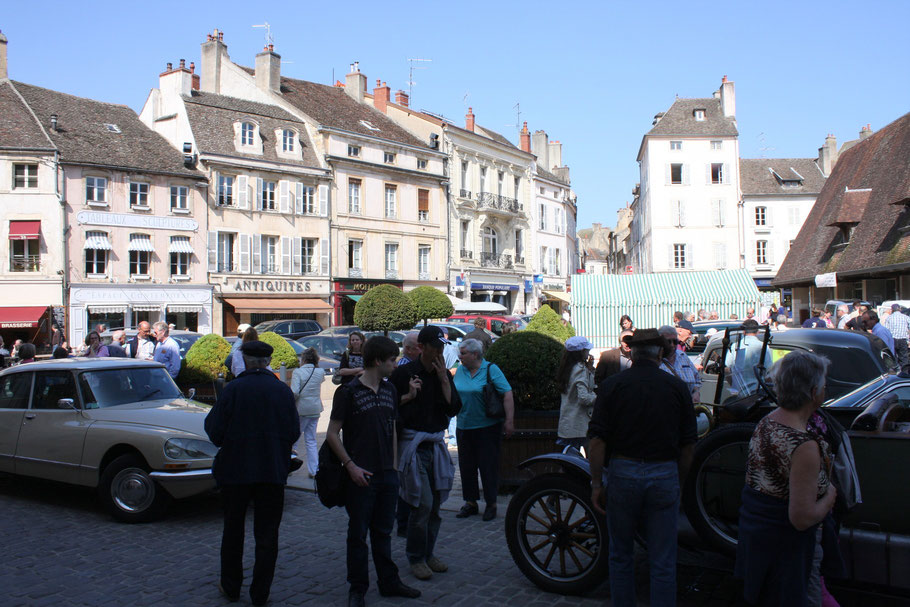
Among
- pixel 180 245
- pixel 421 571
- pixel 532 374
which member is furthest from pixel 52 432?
pixel 180 245

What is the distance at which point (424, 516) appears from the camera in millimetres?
5172

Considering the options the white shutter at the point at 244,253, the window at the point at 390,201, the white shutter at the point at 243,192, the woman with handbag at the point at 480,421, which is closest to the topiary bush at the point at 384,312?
the white shutter at the point at 244,253

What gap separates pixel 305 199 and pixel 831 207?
23.2 meters

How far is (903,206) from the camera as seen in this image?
21031 mm

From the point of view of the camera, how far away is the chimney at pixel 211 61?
3834cm

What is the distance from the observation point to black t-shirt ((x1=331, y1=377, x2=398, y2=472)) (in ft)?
15.6

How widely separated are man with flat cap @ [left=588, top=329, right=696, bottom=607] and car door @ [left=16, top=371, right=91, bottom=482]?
5522 millimetres

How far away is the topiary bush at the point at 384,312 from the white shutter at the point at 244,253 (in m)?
9.34

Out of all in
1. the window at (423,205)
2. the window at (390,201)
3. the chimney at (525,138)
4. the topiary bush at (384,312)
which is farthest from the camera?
the chimney at (525,138)

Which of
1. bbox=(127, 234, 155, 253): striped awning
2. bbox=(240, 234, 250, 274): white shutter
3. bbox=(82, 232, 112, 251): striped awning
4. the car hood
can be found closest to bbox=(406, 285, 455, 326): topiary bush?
bbox=(240, 234, 250, 274): white shutter

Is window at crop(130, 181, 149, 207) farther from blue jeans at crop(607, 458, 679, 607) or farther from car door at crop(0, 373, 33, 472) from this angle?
blue jeans at crop(607, 458, 679, 607)

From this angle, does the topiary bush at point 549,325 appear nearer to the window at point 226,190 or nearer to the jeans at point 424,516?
the jeans at point 424,516

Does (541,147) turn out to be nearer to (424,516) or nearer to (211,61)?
(211,61)

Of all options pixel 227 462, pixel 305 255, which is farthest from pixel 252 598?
pixel 305 255
